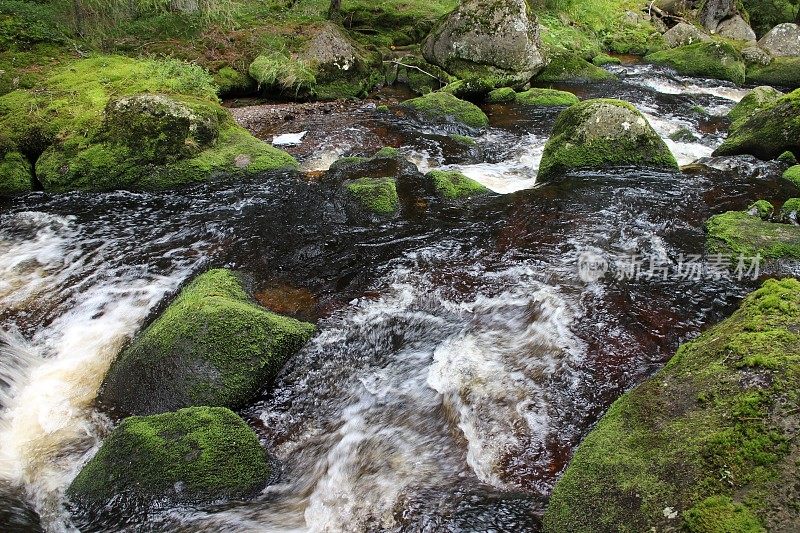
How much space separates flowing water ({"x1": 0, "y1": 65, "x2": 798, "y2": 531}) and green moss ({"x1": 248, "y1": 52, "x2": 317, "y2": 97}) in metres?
5.30

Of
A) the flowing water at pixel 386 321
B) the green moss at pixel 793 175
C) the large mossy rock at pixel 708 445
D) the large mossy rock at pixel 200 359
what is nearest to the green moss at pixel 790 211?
the flowing water at pixel 386 321

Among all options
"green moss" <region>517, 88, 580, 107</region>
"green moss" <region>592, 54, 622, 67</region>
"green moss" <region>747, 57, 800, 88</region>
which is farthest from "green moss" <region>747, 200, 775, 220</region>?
"green moss" <region>592, 54, 622, 67</region>

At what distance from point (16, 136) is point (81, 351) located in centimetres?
580

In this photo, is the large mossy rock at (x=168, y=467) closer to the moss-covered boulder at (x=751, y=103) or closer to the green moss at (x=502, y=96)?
the green moss at (x=502, y=96)

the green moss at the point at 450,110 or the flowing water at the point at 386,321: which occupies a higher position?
the green moss at the point at 450,110

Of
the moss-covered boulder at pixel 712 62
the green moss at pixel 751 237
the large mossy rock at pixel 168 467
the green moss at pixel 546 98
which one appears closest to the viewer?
the large mossy rock at pixel 168 467

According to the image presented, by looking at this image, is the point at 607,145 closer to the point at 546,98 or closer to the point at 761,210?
the point at 761,210

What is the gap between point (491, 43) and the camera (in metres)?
15.7

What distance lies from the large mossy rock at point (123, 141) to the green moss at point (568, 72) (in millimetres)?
11647

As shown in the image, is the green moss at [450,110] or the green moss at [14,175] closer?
the green moss at [14,175]

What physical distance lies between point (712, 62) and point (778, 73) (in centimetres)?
268

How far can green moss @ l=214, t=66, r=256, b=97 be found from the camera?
13836 mm

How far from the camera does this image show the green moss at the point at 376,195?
25.9 feet

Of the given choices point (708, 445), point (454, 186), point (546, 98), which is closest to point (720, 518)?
point (708, 445)
